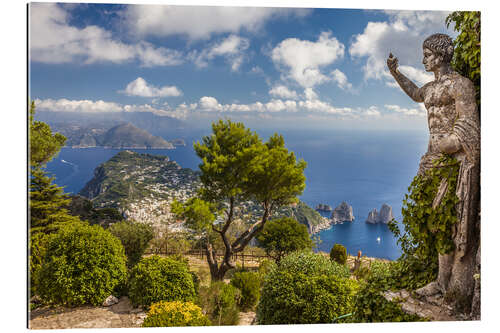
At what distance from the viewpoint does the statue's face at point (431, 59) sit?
10.3 ft

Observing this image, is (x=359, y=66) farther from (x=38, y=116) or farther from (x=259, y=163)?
(x=38, y=116)

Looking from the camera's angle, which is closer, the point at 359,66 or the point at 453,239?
the point at 453,239

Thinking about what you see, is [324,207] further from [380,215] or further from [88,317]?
[88,317]

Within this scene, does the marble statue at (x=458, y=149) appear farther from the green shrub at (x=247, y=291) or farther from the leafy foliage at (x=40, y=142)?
the leafy foliage at (x=40, y=142)

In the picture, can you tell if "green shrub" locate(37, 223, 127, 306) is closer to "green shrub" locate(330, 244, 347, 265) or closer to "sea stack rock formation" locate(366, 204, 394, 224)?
"green shrub" locate(330, 244, 347, 265)

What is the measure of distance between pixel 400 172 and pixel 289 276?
2.83 meters

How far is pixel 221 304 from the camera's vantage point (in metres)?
4.03

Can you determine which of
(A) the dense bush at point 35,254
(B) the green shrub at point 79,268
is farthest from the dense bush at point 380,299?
(A) the dense bush at point 35,254

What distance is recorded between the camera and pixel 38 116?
400cm

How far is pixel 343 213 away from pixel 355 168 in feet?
2.61

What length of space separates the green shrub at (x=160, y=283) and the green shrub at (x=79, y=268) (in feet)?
1.02

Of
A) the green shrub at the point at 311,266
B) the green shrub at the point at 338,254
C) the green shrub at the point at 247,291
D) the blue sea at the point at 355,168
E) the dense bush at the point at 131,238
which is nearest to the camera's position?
the green shrub at the point at 311,266

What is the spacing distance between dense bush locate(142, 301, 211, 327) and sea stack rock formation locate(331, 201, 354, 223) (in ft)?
9.25
